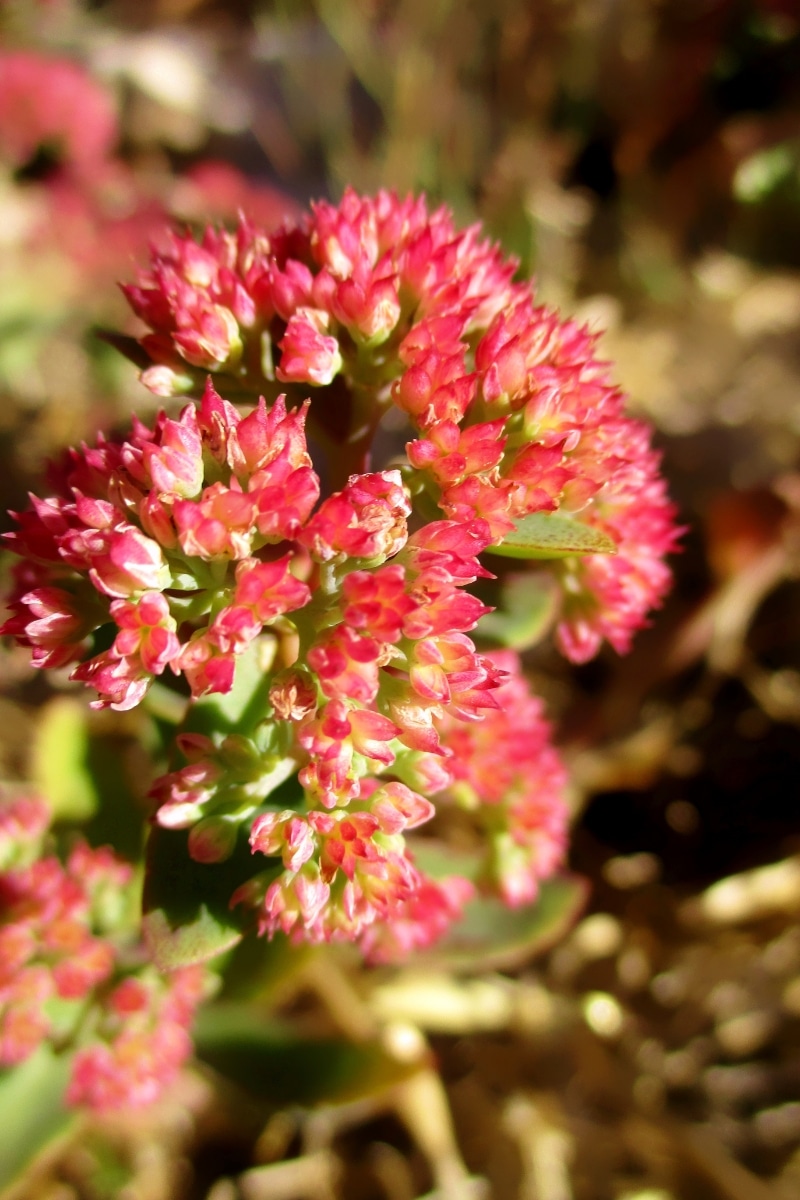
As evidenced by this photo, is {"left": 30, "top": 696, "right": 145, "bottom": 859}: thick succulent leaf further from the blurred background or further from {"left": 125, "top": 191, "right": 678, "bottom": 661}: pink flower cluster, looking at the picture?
{"left": 125, "top": 191, "right": 678, "bottom": 661}: pink flower cluster

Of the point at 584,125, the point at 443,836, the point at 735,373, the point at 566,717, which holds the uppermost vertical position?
the point at 584,125

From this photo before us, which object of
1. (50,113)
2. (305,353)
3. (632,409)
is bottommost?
(305,353)

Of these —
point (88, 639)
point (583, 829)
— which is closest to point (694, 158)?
point (583, 829)

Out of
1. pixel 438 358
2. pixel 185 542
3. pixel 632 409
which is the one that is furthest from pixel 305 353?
pixel 632 409

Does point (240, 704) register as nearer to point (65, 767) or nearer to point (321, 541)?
point (321, 541)

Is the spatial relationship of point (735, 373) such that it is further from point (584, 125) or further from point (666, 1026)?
point (666, 1026)

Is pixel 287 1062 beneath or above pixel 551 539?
beneath

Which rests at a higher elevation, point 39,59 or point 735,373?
point 39,59
